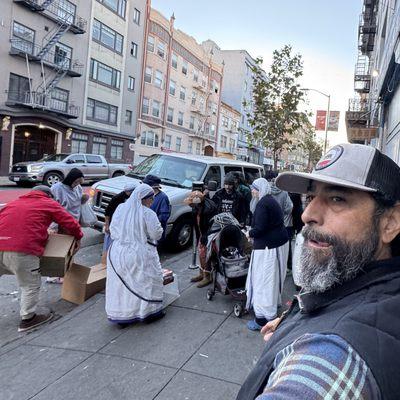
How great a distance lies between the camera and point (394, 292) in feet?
3.35

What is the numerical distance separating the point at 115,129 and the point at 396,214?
34373 mm

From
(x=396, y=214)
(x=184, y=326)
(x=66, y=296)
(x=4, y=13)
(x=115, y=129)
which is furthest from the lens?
(x=115, y=129)

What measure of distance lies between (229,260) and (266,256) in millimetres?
647

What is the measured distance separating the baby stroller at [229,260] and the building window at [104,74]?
29.1 m

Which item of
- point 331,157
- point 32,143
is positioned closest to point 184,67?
point 32,143

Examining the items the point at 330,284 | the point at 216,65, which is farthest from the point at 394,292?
the point at 216,65

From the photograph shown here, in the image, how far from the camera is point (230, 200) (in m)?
6.52

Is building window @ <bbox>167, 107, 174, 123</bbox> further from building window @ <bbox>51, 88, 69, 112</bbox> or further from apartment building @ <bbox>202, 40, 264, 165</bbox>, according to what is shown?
apartment building @ <bbox>202, 40, 264, 165</bbox>

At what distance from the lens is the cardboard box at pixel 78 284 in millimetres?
5242

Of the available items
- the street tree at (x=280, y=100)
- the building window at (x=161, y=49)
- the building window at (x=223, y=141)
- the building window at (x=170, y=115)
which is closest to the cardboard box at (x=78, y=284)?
the street tree at (x=280, y=100)

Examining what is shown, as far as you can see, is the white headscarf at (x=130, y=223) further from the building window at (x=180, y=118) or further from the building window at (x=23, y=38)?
the building window at (x=180, y=118)

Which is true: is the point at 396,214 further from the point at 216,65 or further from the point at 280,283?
the point at 216,65

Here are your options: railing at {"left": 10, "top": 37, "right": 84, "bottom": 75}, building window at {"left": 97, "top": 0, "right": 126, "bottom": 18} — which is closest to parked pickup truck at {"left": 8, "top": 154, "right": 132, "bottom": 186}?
railing at {"left": 10, "top": 37, "right": 84, "bottom": 75}

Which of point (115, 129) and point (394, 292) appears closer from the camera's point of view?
point (394, 292)
